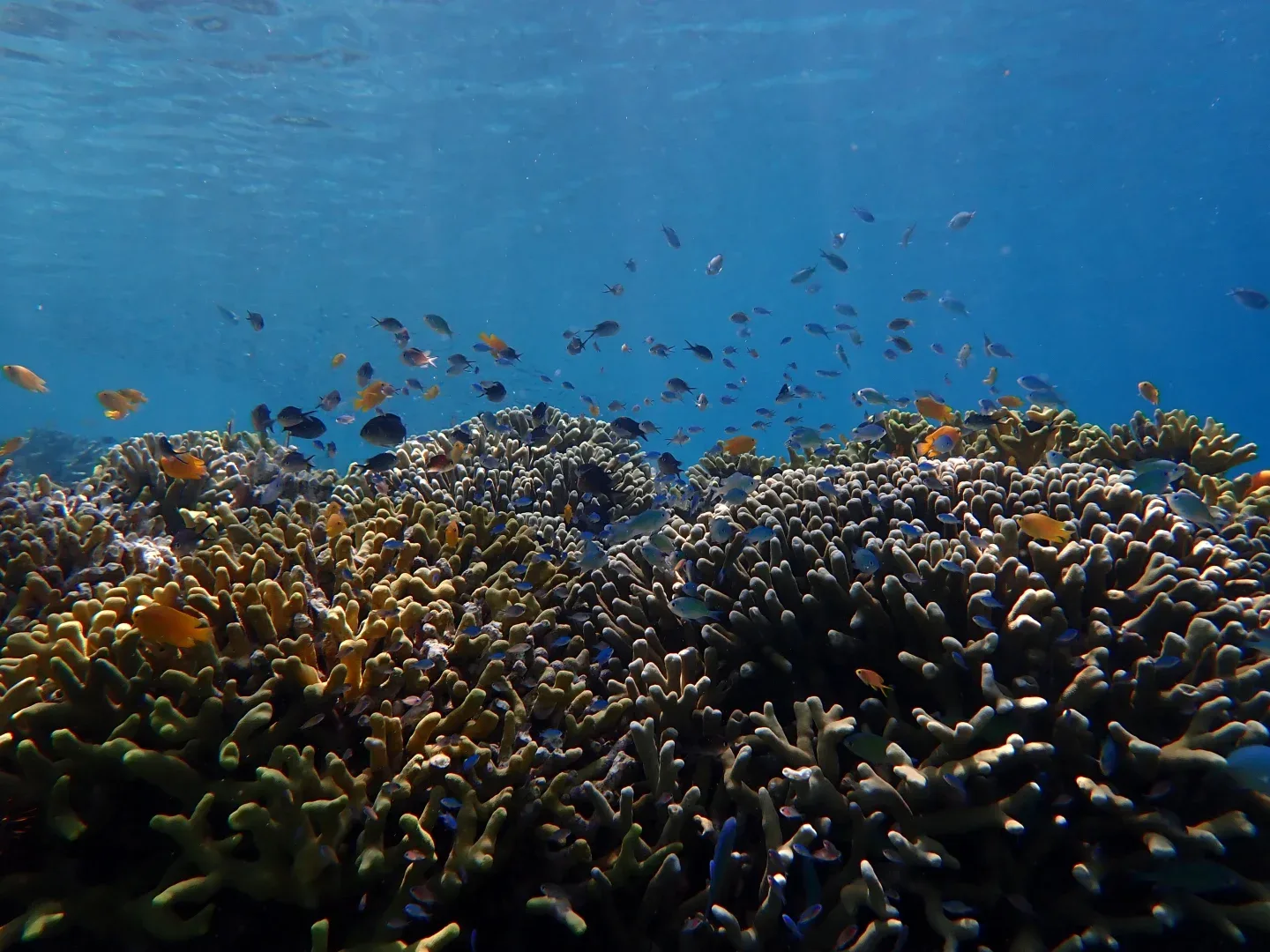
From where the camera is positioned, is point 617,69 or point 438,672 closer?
point 438,672

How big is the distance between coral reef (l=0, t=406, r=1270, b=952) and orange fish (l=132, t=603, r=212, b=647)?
38mm

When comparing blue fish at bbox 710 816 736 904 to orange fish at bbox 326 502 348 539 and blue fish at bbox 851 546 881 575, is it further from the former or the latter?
orange fish at bbox 326 502 348 539

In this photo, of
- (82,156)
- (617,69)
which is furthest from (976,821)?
(82,156)

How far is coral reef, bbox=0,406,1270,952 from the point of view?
2736 millimetres

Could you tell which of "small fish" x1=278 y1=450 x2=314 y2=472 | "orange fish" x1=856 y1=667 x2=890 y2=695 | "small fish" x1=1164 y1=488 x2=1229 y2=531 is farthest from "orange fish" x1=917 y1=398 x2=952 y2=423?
"small fish" x1=278 y1=450 x2=314 y2=472

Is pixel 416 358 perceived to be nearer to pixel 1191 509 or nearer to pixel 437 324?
pixel 437 324

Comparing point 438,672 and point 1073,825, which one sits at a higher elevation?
point 438,672

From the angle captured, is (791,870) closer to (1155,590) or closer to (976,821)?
(976,821)


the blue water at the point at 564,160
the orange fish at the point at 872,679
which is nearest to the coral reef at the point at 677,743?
the orange fish at the point at 872,679

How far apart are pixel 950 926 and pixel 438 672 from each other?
104 inches

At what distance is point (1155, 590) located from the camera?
11.9ft

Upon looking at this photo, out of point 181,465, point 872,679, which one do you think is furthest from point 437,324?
point 872,679

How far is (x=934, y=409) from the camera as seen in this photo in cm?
734

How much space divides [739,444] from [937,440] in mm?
2083
